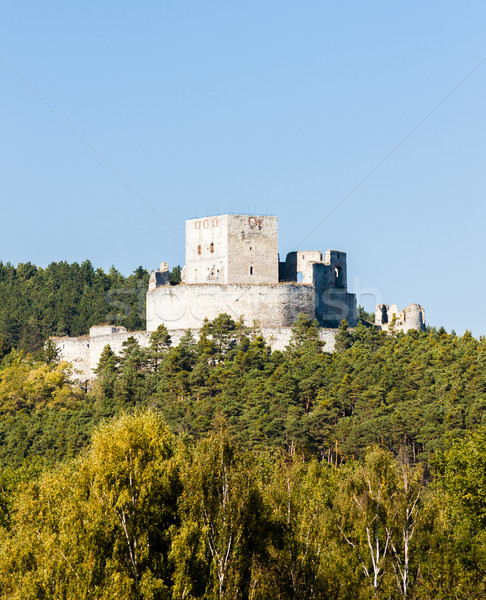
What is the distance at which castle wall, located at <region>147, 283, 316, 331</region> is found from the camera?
59.2 meters

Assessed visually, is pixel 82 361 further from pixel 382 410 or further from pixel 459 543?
pixel 459 543

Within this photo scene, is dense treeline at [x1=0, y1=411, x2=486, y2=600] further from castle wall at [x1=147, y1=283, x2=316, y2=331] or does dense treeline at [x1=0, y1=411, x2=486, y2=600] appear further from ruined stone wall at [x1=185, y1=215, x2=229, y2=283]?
ruined stone wall at [x1=185, y1=215, x2=229, y2=283]

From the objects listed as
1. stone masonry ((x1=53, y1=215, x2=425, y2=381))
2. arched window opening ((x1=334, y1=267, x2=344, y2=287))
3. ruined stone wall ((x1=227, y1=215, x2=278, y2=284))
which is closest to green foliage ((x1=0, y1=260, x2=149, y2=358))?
stone masonry ((x1=53, y1=215, x2=425, y2=381))

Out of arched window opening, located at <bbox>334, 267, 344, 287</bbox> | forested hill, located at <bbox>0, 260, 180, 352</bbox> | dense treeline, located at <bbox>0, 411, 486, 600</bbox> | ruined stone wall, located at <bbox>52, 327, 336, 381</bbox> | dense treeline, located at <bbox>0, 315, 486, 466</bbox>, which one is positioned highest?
forested hill, located at <bbox>0, 260, 180, 352</bbox>

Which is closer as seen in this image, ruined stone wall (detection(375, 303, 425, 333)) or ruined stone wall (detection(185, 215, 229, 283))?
ruined stone wall (detection(185, 215, 229, 283))

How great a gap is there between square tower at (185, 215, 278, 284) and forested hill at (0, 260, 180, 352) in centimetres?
1433

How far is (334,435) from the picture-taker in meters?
46.7

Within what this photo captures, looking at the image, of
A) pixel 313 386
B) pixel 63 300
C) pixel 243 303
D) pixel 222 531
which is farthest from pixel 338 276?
pixel 222 531

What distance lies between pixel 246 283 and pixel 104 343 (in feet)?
29.8

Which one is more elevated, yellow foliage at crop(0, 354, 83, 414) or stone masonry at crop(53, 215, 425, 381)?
stone masonry at crop(53, 215, 425, 381)

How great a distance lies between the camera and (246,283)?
60250 mm

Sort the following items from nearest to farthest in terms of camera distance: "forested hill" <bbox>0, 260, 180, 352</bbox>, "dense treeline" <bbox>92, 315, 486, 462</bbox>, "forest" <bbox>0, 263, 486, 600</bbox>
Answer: "forest" <bbox>0, 263, 486, 600</bbox>
"dense treeline" <bbox>92, 315, 486, 462</bbox>
"forested hill" <bbox>0, 260, 180, 352</bbox>

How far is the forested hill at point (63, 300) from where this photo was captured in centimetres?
8350

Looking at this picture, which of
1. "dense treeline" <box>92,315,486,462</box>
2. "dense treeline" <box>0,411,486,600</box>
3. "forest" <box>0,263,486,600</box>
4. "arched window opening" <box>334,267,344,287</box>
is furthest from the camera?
"arched window opening" <box>334,267,344,287</box>
